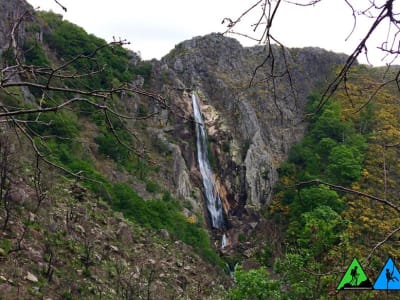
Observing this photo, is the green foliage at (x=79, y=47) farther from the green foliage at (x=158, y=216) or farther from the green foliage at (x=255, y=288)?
the green foliage at (x=255, y=288)

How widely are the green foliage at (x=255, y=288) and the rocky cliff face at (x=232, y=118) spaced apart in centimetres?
1122

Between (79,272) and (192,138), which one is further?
(192,138)

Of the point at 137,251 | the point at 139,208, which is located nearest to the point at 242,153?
the point at 139,208

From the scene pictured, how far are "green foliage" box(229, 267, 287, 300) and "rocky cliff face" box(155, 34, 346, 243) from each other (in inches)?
442

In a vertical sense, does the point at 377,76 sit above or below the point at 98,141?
above

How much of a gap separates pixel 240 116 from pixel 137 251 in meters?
14.8

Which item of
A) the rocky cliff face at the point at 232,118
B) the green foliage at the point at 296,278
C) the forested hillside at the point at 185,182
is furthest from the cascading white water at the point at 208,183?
the green foliage at the point at 296,278

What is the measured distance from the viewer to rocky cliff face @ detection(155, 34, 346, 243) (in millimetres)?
22984

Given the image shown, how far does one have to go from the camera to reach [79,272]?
9555 mm

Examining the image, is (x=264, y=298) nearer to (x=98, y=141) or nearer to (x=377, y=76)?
(x=98, y=141)

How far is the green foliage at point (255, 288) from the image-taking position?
883 cm

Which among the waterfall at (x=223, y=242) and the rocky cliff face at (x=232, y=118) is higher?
the rocky cliff face at (x=232, y=118)

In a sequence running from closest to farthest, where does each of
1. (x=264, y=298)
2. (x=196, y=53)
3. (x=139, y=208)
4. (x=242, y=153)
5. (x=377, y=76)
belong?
(x=264, y=298) → (x=139, y=208) → (x=242, y=153) → (x=196, y=53) → (x=377, y=76)

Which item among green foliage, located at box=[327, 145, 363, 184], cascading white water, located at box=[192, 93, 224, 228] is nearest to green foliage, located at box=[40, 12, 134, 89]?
cascading white water, located at box=[192, 93, 224, 228]
